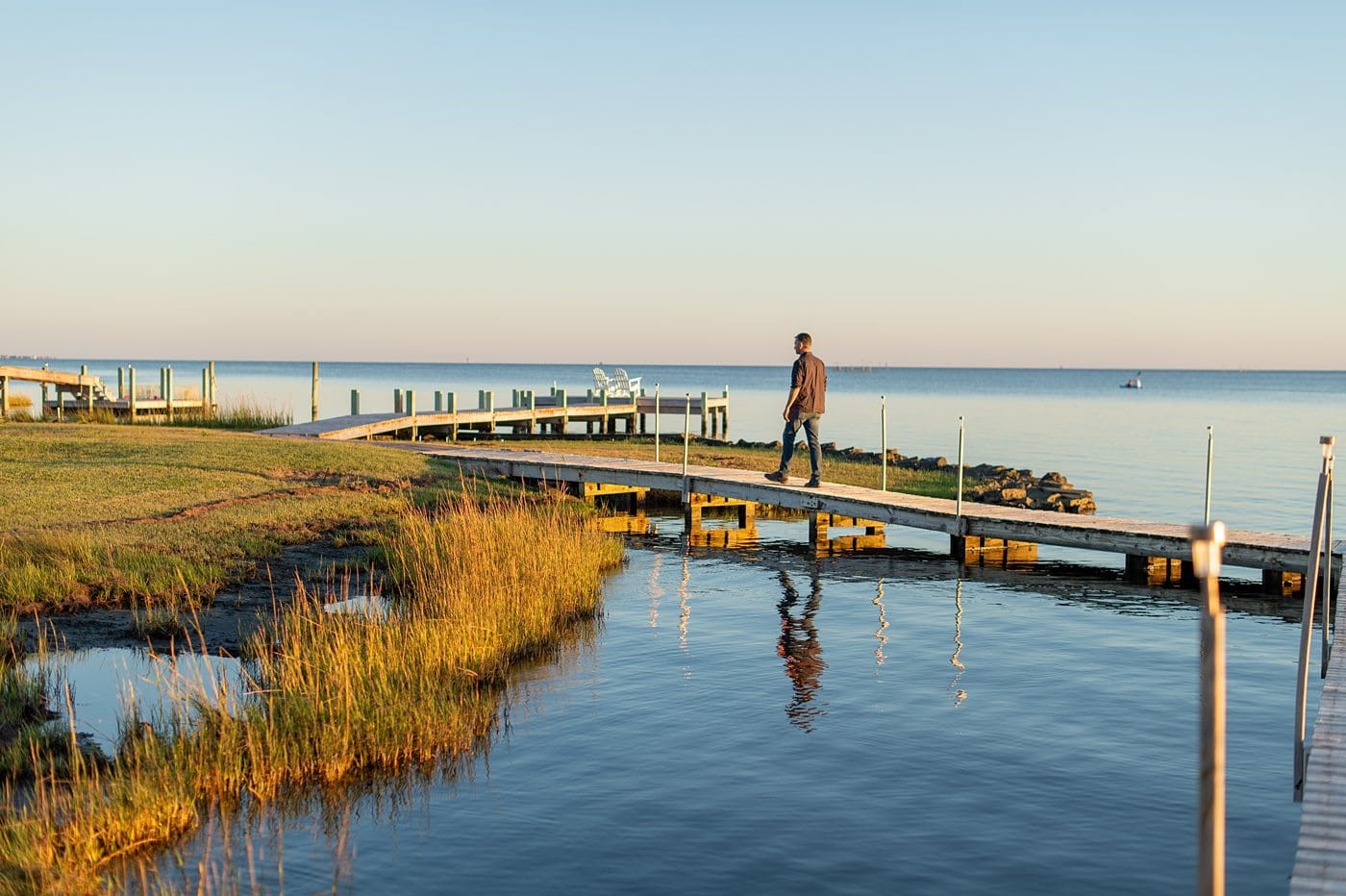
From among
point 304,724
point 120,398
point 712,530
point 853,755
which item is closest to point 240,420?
point 120,398

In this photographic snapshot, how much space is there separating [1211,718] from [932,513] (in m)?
15.6

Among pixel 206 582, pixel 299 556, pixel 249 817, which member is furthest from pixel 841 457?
pixel 249 817

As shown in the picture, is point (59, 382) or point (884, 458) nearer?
point (884, 458)

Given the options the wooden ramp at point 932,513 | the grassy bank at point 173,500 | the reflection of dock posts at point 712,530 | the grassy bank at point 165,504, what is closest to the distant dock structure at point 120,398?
the grassy bank at point 173,500

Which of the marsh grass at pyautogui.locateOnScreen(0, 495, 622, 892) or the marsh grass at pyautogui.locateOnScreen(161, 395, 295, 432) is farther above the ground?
the marsh grass at pyautogui.locateOnScreen(161, 395, 295, 432)

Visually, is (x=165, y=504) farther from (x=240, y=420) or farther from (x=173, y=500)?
(x=240, y=420)

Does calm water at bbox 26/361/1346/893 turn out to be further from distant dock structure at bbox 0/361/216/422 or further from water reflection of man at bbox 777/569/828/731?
distant dock structure at bbox 0/361/216/422

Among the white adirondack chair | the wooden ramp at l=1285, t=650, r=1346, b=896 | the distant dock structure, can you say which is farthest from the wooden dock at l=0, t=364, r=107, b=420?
the wooden ramp at l=1285, t=650, r=1346, b=896

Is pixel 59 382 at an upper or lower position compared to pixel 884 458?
upper

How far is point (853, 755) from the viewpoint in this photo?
10.1 m

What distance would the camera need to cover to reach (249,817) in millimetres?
8164

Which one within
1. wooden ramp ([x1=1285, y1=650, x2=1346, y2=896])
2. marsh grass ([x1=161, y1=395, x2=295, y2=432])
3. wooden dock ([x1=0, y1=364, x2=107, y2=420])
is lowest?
wooden ramp ([x1=1285, y1=650, x2=1346, y2=896])

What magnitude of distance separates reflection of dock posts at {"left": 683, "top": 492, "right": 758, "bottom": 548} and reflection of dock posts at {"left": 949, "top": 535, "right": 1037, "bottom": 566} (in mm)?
4036

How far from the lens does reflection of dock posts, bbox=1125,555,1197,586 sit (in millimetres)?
18688
